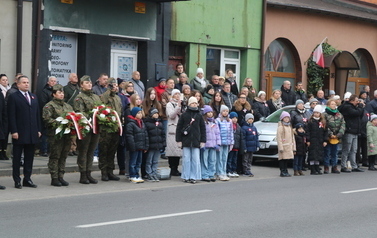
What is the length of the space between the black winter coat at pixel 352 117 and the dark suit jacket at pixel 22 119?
347 inches

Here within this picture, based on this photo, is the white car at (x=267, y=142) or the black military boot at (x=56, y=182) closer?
the black military boot at (x=56, y=182)

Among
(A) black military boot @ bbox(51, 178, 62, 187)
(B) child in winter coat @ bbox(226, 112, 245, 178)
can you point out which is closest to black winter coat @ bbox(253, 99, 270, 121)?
(B) child in winter coat @ bbox(226, 112, 245, 178)

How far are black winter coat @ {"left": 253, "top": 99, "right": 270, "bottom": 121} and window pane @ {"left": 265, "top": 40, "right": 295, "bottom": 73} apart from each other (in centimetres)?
621

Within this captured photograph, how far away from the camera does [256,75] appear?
26.8 metres

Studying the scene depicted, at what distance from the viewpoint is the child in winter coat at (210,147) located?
1670 cm

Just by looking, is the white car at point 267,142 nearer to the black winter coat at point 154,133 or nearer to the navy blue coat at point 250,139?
the navy blue coat at point 250,139

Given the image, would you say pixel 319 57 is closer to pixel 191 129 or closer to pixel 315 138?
pixel 315 138

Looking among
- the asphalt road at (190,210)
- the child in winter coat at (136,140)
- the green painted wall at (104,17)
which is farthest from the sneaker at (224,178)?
the green painted wall at (104,17)

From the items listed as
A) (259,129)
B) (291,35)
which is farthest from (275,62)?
(259,129)

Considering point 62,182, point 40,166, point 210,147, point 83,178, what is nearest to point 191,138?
point 210,147

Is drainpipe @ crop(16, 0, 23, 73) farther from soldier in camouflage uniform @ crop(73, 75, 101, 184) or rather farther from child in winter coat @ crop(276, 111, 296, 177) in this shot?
child in winter coat @ crop(276, 111, 296, 177)

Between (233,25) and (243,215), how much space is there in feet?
48.4

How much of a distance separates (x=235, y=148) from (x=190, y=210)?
5.83 metres

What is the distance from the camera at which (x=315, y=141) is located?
18781 millimetres
